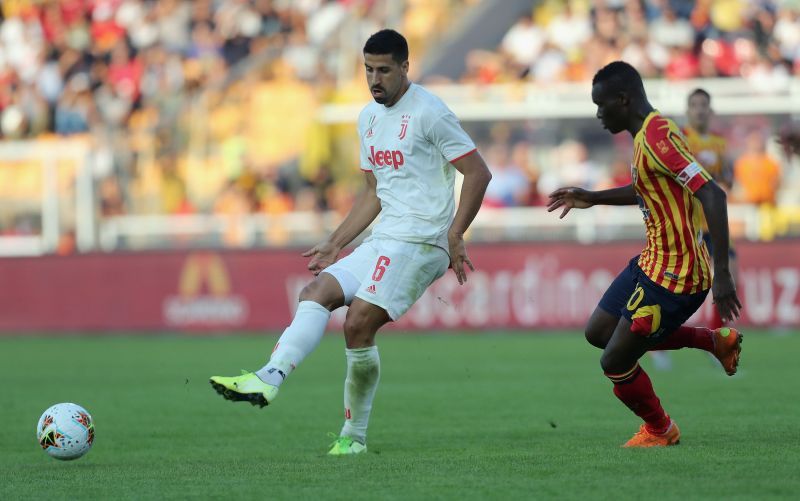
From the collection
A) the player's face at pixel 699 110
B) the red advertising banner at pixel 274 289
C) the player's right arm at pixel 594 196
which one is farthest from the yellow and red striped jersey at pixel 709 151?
the red advertising banner at pixel 274 289

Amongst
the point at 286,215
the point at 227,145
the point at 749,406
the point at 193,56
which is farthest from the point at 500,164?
the point at 749,406

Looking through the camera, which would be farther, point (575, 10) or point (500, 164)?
point (575, 10)

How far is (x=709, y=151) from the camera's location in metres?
12.4

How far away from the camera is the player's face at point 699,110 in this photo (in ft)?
40.7

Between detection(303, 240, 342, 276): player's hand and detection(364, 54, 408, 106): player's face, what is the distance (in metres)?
0.96

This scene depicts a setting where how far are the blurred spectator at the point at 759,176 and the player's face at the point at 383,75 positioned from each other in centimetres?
1304

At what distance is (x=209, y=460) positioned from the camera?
25.2ft

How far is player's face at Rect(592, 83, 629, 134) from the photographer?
23.9 ft

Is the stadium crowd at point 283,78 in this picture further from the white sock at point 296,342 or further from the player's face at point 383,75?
the white sock at point 296,342

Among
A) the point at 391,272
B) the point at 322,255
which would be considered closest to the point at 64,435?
the point at 322,255

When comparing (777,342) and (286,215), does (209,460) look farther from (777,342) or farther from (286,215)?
(286,215)

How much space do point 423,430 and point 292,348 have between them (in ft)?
6.63

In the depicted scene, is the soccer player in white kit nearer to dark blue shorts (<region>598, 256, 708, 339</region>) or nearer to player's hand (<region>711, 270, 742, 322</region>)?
dark blue shorts (<region>598, 256, 708, 339</region>)

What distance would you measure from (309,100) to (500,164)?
391 cm
